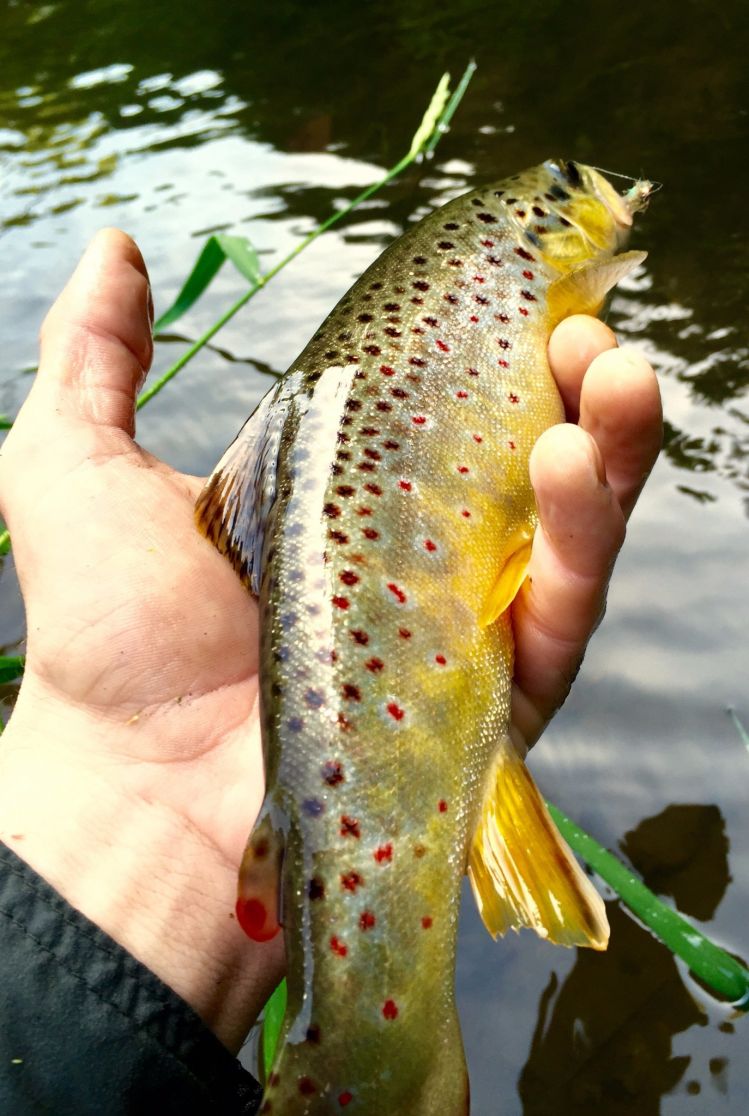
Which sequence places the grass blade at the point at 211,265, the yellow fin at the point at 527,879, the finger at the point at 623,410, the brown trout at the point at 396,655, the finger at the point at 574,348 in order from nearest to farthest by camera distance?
1. the brown trout at the point at 396,655
2. the yellow fin at the point at 527,879
3. the finger at the point at 623,410
4. the finger at the point at 574,348
5. the grass blade at the point at 211,265

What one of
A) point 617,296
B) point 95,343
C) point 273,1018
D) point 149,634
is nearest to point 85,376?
point 95,343

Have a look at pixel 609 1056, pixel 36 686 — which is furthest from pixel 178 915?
pixel 609 1056

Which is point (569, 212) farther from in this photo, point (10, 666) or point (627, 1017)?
point (627, 1017)

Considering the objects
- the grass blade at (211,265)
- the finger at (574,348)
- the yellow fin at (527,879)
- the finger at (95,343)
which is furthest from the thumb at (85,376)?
the yellow fin at (527,879)

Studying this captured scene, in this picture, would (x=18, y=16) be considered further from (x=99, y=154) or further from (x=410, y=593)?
(x=410, y=593)

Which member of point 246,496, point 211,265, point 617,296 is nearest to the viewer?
point 246,496

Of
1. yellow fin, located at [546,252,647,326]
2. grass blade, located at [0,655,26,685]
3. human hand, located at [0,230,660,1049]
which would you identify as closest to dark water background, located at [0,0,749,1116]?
human hand, located at [0,230,660,1049]

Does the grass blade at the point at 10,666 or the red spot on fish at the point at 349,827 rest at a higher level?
the red spot on fish at the point at 349,827

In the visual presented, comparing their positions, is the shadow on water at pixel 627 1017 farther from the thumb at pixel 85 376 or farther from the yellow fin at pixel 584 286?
the thumb at pixel 85 376
